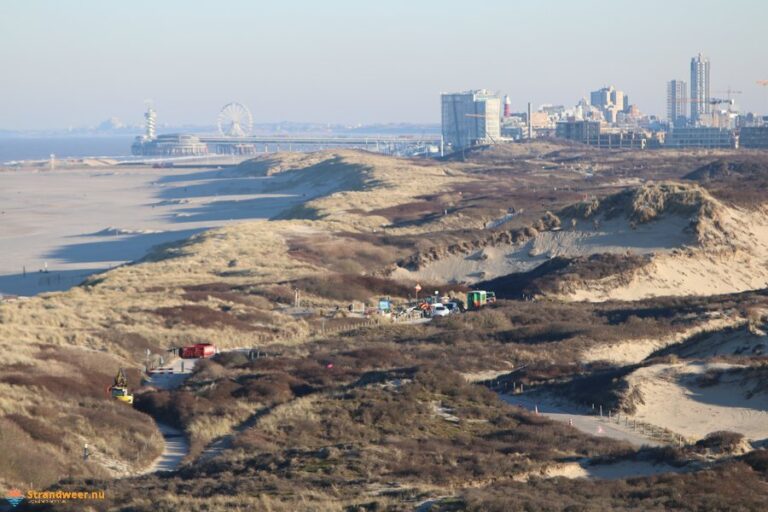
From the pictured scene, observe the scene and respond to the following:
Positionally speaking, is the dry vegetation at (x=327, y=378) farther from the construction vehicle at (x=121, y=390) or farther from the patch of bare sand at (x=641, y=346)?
the construction vehicle at (x=121, y=390)

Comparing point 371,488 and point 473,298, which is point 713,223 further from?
point 371,488

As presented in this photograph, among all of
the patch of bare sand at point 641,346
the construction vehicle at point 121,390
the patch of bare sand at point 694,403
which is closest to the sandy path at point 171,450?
the construction vehicle at point 121,390

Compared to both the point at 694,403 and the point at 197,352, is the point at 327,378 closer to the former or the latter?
the point at 197,352

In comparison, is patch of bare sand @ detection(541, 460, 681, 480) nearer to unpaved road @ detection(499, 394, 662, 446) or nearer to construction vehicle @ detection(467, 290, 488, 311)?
unpaved road @ detection(499, 394, 662, 446)

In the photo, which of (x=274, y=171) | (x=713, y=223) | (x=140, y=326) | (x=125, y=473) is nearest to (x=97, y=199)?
(x=274, y=171)

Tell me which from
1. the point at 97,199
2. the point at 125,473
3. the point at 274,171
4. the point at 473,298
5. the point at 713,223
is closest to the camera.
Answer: the point at 125,473

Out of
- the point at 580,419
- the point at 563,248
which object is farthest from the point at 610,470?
the point at 563,248
